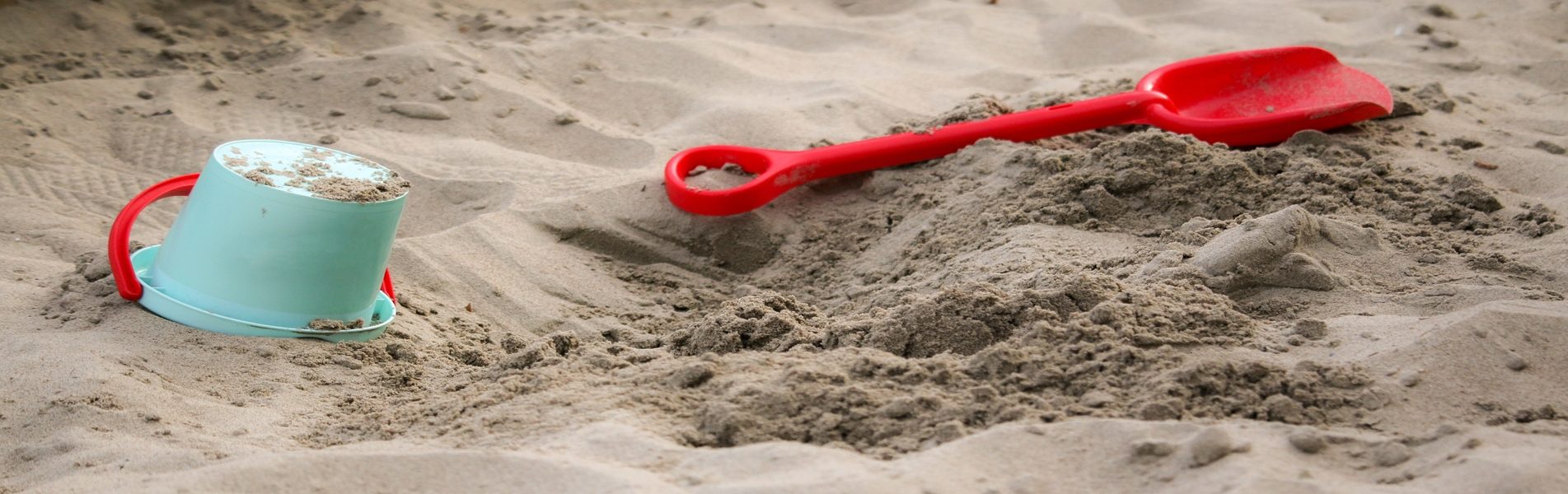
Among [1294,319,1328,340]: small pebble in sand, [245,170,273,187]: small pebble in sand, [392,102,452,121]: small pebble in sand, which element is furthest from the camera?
[392,102,452,121]: small pebble in sand

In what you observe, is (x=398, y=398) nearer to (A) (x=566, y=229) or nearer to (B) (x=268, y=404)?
(B) (x=268, y=404)

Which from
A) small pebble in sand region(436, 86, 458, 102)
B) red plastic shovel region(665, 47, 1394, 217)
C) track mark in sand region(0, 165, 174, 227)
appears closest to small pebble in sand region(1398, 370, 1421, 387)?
red plastic shovel region(665, 47, 1394, 217)

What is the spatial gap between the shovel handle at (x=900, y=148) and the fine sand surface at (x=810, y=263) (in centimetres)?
5

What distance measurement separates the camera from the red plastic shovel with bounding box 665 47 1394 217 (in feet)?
8.63

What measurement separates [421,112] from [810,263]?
122 cm

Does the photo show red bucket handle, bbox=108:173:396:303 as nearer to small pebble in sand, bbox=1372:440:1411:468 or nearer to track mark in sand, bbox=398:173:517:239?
track mark in sand, bbox=398:173:517:239

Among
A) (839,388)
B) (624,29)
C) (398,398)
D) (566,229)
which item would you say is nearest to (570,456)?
(839,388)

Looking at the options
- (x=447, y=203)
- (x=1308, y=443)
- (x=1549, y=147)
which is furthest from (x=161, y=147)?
(x=1549, y=147)

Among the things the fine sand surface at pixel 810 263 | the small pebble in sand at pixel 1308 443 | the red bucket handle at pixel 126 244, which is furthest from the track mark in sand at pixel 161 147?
the small pebble in sand at pixel 1308 443

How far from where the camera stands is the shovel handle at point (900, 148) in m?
2.68

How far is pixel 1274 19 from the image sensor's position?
12.7 feet

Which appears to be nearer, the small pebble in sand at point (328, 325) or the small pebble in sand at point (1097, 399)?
the small pebble in sand at point (1097, 399)

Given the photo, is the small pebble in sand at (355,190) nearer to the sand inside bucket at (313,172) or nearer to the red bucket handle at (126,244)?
the sand inside bucket at (313,172)

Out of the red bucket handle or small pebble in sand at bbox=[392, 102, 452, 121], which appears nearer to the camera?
the red bucket handle
